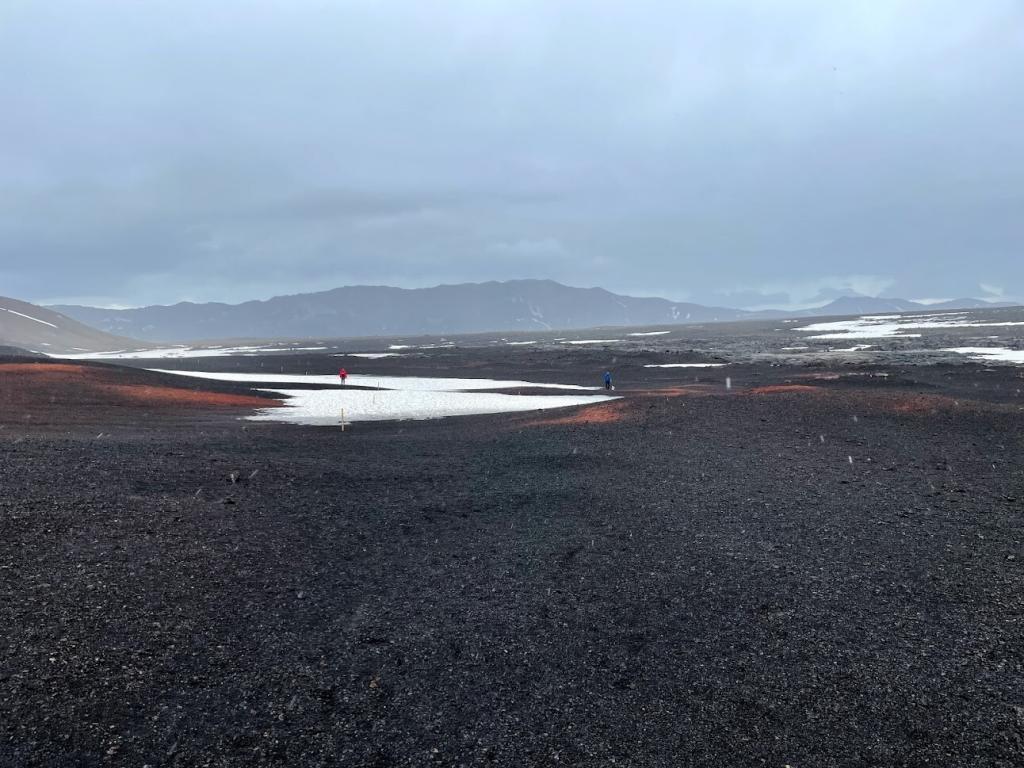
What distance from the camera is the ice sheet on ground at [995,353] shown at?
5447cm

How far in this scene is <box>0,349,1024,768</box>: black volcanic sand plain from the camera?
20.9 ft

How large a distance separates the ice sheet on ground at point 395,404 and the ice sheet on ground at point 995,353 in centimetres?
3782

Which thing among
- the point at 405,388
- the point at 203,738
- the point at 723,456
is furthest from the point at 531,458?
the point at 405,388

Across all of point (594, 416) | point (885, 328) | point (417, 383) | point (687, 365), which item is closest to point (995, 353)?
point (687, 365)

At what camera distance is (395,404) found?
3738 centimetres

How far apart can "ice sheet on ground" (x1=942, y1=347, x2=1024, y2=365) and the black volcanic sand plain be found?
4373 centimetres

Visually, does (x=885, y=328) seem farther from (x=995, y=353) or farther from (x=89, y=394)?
(x=89, y=394)

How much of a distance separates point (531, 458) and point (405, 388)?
97.0 ft

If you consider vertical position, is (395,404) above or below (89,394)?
below

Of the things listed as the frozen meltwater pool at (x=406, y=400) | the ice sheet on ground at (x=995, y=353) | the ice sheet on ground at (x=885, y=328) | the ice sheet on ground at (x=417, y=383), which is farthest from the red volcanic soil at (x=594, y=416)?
the ice sheet on ground at (x=885, y=328)

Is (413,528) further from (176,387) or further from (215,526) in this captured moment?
(176,387)

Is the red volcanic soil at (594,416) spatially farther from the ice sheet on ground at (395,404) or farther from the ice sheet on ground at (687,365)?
the ice sheet on ground at (687,365)

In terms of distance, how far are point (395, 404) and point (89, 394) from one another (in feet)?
53.6

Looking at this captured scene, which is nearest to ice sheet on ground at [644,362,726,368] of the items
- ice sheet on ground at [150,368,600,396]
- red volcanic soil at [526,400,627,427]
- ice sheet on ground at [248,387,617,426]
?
ice sheet on ground at [150,368,600,396]
